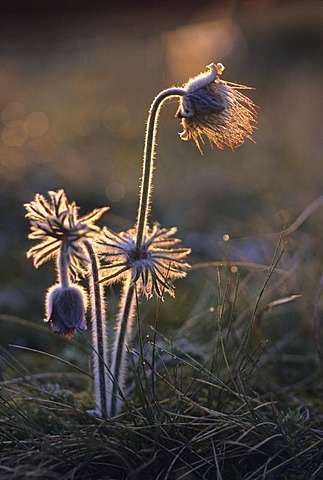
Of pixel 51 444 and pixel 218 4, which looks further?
pixel 218 4

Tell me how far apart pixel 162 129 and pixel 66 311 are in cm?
640

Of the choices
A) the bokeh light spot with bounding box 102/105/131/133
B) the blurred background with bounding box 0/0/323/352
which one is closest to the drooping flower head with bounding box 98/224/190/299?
the blurred background with bounding box 0/0/323/352

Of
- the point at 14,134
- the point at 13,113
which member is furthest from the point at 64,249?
the point at 13,113

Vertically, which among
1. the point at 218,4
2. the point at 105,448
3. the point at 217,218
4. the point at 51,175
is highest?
the point at 218,4

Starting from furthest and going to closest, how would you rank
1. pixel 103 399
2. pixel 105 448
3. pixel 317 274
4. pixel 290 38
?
1. pixel 290 38
2. pixel 317 274
3. pixel 103 399
4. pixel 105 448

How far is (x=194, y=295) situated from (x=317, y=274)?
2.78 ft

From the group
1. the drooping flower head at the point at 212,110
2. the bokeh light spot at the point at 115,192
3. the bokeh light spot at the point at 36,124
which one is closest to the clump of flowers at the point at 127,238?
the drooping flower head at the point at 212,110

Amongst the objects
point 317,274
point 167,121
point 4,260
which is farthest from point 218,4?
point 317,274

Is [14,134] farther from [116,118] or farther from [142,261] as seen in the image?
[142,261]

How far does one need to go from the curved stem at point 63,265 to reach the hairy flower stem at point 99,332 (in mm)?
75

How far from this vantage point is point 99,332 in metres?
2.29

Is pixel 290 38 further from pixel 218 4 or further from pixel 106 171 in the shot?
pixel 106 171

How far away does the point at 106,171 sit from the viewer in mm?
6465

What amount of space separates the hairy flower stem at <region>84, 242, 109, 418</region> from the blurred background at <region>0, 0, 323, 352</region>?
2.57ft
